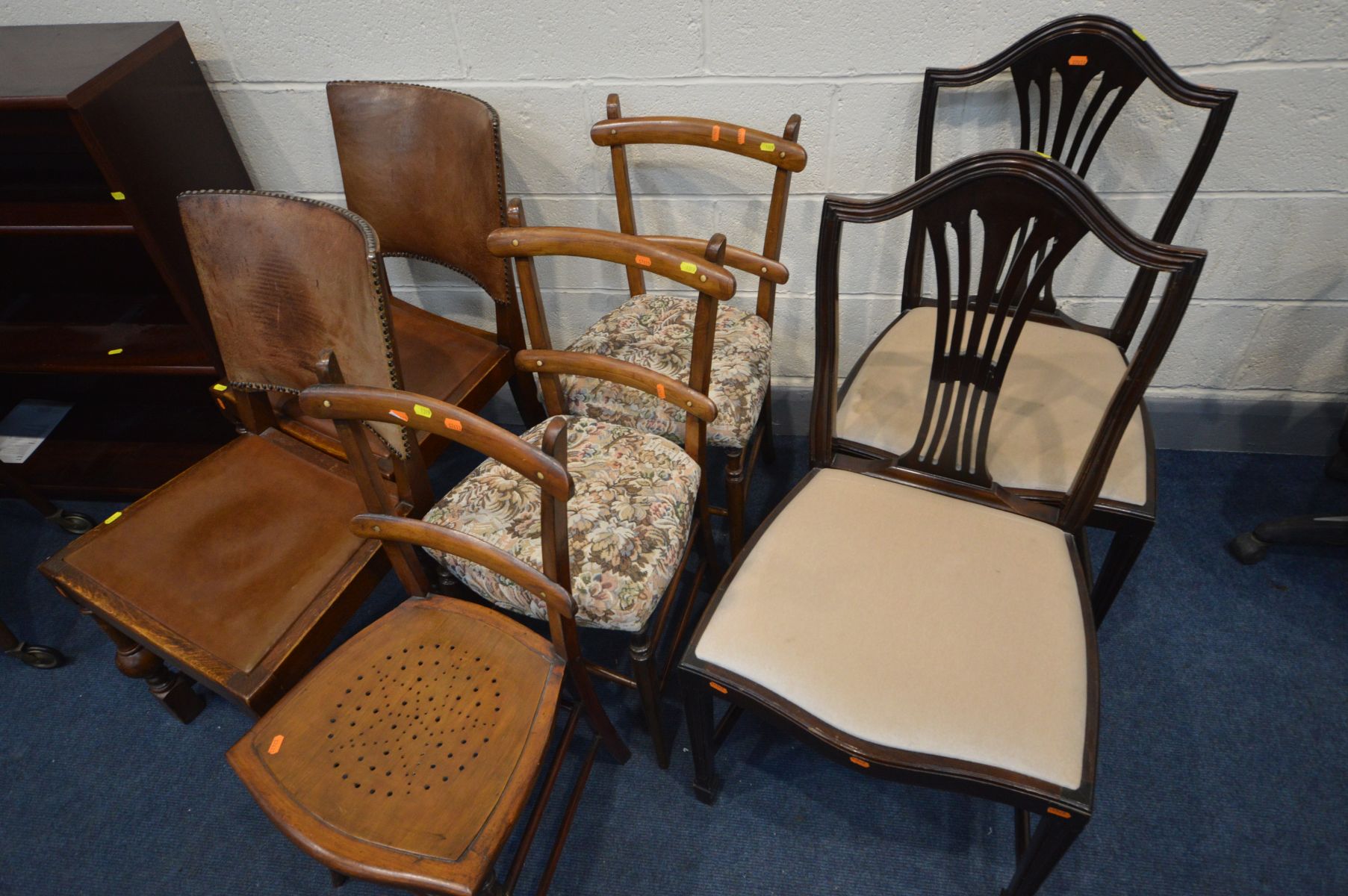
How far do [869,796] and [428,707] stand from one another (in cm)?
83

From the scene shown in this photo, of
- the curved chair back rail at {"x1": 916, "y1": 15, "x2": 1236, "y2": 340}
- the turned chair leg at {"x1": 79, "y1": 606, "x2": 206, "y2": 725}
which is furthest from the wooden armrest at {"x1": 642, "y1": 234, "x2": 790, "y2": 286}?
the turned chair leg at {"x1": 79, "y1": 606, "x2": 206, "y2": 725}

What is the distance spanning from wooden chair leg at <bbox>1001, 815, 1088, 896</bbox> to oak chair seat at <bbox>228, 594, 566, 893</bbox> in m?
0.68

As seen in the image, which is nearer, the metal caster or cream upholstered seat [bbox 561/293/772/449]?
cream upholstered seat [bbox 561/293/772/449]

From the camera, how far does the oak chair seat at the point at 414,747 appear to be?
0.89 metres

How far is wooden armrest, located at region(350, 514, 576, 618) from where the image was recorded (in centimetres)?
95

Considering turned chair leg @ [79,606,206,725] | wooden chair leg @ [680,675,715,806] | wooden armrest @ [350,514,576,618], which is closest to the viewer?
wooden armrest @ [350,514,576,618]

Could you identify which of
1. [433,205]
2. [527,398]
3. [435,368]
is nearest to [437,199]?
[433,205]

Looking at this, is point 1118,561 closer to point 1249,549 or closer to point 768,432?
Answer: point 1249,549

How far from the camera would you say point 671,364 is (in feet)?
4.74

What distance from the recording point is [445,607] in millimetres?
1155

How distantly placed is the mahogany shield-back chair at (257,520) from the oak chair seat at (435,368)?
0.11 m

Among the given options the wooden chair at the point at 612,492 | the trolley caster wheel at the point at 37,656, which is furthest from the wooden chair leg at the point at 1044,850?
the trolley caster wheel at the point at 37,656

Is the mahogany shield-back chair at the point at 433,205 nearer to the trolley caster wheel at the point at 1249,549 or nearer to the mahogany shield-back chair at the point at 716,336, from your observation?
the mahogany shield-back chair at the point at 716,336

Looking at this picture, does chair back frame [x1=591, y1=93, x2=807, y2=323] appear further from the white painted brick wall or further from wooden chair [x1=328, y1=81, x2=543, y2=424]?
wooden chair [x1=328, y1=81, x2=543, y2=424]
